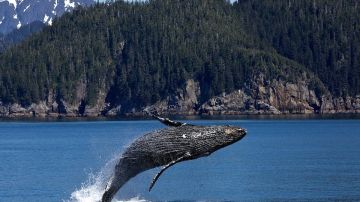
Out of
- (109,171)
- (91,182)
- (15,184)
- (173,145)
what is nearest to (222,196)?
(91,182)

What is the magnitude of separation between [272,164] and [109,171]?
179ft

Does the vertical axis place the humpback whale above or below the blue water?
above

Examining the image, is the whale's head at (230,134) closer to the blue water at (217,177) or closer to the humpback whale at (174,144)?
the humpback whale at (174,144)

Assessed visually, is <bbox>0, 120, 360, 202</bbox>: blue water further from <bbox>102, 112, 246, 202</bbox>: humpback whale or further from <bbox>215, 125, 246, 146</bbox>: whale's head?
<bbox>215, 125, 246, 146</bbox>: whale's head

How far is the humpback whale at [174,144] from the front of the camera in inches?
1145

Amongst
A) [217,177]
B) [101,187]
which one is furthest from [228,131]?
[217,177]

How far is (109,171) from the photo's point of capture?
113 feet

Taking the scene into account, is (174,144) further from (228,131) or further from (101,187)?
(101,187)

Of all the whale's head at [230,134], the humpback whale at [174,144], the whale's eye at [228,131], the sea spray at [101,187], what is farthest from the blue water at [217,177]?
the whale's eye at [228,131]

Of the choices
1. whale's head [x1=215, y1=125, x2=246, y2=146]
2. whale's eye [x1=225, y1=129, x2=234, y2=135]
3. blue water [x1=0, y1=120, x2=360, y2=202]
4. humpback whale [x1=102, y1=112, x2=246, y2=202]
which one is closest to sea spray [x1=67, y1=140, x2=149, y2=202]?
blue water [x1=0, y1=120, x2=360, y2=202]

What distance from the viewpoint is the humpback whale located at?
29094 millimetres

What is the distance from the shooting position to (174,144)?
2995cm

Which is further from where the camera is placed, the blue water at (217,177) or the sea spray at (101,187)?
the blue water at (217,177)

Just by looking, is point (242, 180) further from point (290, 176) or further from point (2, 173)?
point (2, 173)
